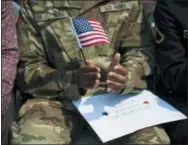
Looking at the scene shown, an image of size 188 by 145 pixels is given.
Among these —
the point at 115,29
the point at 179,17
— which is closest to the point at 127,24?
the point at 115,29

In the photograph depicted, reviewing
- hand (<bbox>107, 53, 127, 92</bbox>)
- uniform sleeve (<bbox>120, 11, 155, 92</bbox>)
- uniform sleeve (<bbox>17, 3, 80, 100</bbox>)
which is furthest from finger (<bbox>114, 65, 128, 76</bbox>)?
uniform sleeve (<bbox>17, 3, 80, 100</bbox>)

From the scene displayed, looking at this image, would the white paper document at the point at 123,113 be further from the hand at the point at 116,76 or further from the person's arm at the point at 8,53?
the person's arm at the point at 8,53

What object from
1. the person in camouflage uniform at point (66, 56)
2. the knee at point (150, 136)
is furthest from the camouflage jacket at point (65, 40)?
the knee at point (150, 136)

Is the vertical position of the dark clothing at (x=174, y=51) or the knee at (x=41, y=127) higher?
the dark clothing at (x=174, y=51)

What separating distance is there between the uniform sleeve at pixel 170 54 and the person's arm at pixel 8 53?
639mm

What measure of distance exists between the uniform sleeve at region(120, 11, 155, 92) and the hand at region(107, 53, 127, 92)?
0.11 meters

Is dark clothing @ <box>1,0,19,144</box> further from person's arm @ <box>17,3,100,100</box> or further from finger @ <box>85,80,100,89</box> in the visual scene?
finger @ <box>85,80,100,89</box>

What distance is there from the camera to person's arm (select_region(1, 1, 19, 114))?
5.50 feet

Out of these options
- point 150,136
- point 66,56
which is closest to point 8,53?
point 66,56

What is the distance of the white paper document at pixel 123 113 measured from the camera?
1731 millimetres

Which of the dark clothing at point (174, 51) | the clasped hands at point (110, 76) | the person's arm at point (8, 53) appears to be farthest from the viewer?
the dark clothing at point (174, 51)

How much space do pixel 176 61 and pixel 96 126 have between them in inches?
18.6

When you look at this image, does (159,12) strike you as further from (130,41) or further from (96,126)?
(96,126)

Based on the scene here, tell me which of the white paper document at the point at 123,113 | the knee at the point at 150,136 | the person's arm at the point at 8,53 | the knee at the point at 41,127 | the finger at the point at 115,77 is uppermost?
the person's arm at the point at 8,53
